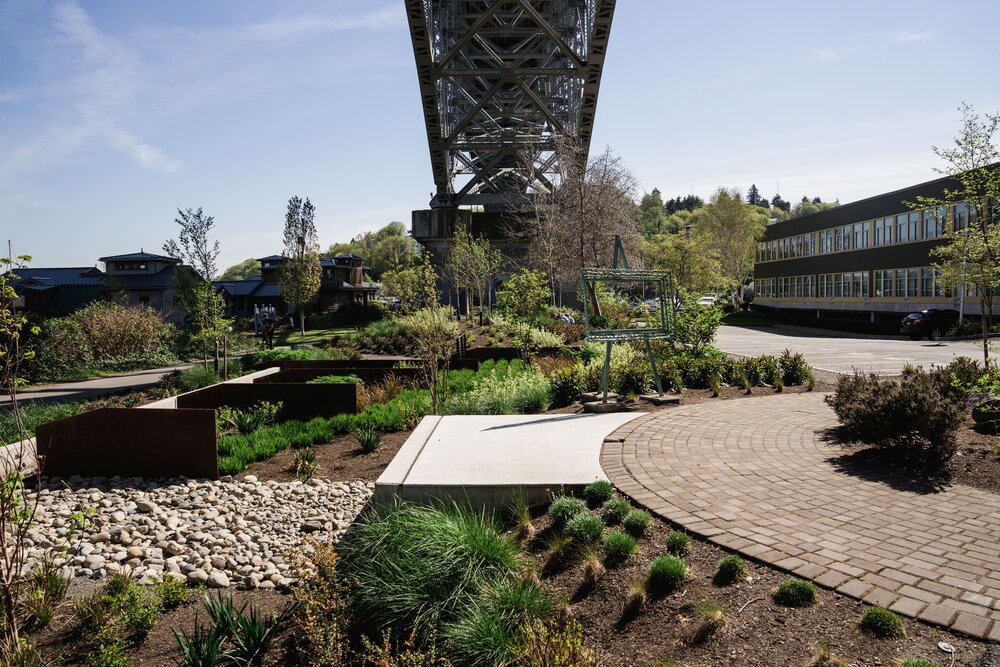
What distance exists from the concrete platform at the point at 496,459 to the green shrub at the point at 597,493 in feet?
0.59

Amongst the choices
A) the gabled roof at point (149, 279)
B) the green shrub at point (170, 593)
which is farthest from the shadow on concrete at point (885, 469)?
the gabled roof at point (149, 279)

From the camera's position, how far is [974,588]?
11.1ft

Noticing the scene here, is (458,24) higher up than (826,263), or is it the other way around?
(458,24)

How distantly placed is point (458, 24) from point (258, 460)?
38713 millimetres

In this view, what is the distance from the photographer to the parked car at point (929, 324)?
25344mm

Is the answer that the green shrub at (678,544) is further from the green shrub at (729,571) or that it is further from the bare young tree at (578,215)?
the bare young tree at (578,215)

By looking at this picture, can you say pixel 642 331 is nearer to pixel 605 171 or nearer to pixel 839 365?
pixel 839 365

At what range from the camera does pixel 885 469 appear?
18.5 feet

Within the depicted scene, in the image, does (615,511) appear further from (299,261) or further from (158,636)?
(299,261)

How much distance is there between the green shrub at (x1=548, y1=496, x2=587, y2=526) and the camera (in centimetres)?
474

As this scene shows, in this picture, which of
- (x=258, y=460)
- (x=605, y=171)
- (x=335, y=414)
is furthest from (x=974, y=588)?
(x=605, y=171)

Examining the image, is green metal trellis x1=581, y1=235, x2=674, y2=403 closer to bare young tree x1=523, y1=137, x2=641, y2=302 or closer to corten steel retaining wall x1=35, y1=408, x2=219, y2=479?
corten steel retaining wall x1=35, y1=408, x2=219, y2=479

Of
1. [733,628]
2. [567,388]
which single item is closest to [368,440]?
[567,388]

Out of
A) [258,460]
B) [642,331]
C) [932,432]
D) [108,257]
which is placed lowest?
[258,460]
